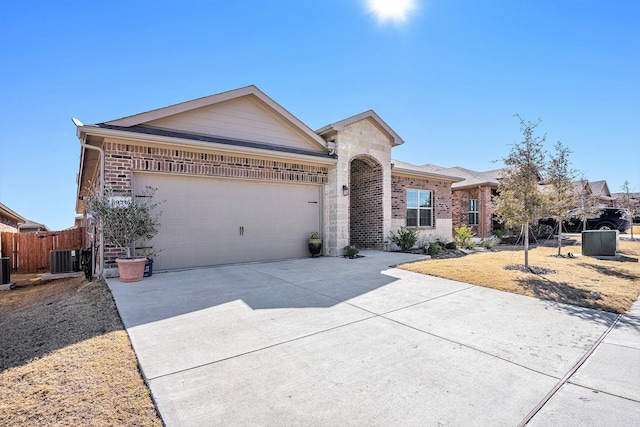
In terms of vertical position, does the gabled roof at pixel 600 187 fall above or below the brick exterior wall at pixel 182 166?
above

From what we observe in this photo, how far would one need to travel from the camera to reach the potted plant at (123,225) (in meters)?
6.24

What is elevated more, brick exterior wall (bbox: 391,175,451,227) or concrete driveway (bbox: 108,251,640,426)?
brick exterior wall (bbox: 391,175,451,227)

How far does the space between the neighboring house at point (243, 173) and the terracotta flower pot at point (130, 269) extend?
2.84 ft

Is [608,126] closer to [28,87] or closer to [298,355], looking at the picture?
[298,355]

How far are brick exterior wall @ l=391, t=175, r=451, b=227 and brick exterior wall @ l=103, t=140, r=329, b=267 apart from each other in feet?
14.5

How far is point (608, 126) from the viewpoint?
1383 cm

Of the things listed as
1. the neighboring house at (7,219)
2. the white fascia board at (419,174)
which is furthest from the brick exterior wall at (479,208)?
the neighboring house at (7,219)

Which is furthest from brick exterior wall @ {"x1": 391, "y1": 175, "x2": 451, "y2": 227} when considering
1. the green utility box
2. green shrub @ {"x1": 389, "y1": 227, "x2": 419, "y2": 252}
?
the green utility box

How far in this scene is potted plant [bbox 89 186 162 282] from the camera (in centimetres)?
624

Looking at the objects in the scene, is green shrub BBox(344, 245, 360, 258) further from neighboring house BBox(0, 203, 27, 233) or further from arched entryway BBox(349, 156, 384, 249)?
neighboring house BBox(0, 203, 27, 233)

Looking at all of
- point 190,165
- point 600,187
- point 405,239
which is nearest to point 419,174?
point 405,239

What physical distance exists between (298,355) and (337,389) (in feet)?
2.30

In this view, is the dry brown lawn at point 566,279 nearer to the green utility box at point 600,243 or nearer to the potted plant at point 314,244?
the green utility box at point 600,243

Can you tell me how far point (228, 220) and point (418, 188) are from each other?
8828 millimetres
